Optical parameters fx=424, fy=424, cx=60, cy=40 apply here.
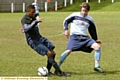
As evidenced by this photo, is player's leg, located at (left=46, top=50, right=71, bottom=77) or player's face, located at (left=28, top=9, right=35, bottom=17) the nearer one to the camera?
player's face, located at (left=28, top=9, right=35, bottom=17)

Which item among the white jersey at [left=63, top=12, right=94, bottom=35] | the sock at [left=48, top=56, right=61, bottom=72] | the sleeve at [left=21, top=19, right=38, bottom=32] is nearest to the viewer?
the sleeve at [left=21, top=19, right=38, bottom=32]

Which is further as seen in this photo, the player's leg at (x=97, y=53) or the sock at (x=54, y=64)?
the player's leg at (x=97, y=53)

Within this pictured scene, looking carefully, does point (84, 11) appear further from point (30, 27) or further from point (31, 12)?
point (30, 27)

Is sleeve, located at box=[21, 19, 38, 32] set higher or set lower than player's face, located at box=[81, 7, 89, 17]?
lower

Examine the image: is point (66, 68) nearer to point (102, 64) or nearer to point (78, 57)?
point (102, 64)

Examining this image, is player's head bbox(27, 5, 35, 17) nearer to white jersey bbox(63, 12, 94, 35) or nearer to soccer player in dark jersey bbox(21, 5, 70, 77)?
soccer player in dark jersey bbox(21, 5, 70, 77)

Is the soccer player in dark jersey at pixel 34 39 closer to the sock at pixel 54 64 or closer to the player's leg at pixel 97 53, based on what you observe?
the sock at pixel 54 64

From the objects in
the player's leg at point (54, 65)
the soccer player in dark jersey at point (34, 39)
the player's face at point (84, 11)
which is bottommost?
the player's leg at point (54, 65)

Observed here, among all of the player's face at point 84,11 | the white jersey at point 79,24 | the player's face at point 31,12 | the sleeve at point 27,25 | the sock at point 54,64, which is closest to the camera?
the sleeve at point 27,25

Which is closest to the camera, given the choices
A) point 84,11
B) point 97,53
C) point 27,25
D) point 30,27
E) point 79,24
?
point 30,27

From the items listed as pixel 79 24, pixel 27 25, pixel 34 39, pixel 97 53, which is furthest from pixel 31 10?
pixel 97 53

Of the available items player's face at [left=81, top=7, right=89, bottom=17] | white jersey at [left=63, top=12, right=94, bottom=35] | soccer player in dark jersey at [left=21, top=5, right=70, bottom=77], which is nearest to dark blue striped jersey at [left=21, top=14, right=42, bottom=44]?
soccer player in dark jersey at [left=21, top=5, right=70, bottom=77]

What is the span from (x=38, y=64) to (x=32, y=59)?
104 cm

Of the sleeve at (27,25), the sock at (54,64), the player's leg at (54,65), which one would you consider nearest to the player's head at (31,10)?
the sleeve at (27,25)
